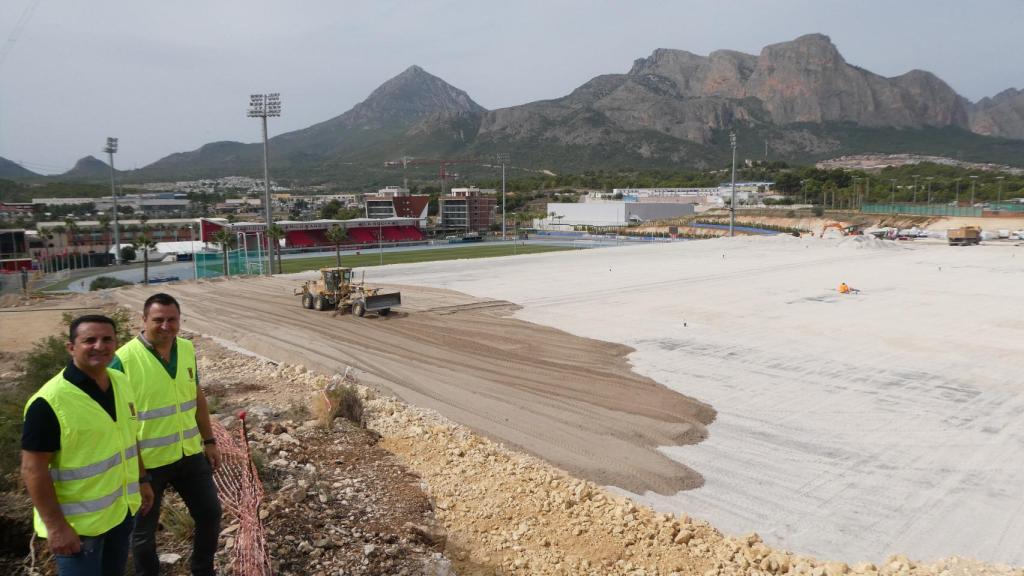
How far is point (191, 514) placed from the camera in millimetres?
5188

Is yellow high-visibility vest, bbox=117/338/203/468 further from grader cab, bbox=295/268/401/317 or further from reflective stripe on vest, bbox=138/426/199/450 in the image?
grader cab, bbox=295/268/401/317

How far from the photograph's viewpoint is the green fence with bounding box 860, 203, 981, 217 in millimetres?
77375

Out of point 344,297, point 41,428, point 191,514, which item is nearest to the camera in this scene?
point 41,428

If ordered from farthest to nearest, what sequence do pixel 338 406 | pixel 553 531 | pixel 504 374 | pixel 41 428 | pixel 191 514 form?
1. pixel 504 374
2. pixel 338 406
3. pixel 553 531
4. pixel 191 514
5. pixel 41 428

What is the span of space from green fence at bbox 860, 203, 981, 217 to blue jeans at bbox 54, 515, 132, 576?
91710mm

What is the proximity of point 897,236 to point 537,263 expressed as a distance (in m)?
38.7

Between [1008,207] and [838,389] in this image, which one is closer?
[838,389]

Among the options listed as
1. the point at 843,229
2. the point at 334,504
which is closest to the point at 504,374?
the point at 334,504

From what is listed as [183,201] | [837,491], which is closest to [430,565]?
[837,491]

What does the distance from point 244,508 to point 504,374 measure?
10.4 m

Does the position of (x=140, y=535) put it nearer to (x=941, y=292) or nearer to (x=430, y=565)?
(x=430, y=565)

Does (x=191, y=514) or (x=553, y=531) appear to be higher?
(x=191, y=514)

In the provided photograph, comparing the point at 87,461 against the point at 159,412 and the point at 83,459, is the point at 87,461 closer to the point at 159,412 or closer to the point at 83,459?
the point at 83,459

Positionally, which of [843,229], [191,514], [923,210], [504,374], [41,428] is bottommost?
[504,374]
